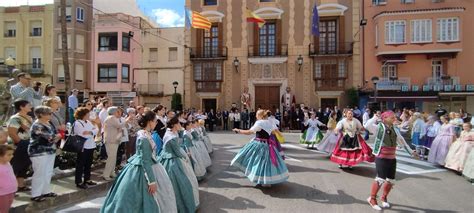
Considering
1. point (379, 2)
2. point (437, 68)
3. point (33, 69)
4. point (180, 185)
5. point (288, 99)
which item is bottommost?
point (180, 185)

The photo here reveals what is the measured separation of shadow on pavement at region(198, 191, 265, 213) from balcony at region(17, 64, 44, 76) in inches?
1359

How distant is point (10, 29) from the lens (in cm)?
3738

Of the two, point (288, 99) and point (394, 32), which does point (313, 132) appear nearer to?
point (288, 99)

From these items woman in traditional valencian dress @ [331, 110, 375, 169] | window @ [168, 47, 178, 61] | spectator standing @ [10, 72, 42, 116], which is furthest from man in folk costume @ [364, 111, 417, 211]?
window @ [168, 47, 178, 61]

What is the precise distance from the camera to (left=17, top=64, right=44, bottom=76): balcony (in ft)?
118

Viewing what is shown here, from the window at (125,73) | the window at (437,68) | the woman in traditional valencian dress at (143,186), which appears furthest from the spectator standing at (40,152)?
the window at (125,73)

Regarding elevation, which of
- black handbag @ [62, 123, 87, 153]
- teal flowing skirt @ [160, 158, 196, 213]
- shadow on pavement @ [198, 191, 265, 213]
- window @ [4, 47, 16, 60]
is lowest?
shadow on pavement @ [198, 191, 265, 213]

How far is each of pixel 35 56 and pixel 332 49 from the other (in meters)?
28.8

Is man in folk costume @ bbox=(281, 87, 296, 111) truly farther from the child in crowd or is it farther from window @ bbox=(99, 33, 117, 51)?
the child in crowd

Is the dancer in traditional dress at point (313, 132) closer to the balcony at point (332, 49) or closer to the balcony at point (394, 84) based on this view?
the balcony at point (332, 49)

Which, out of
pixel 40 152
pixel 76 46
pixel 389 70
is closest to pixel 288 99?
pixel 389 70

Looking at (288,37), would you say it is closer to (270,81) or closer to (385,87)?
(270,81)

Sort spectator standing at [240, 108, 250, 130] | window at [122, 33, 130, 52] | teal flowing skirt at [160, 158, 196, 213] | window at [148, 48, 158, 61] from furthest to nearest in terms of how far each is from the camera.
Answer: window at [122, 33, 130, 52] → window at [148, 48, 158, 61] → spectator standing at [240, 108, 250, 130] → teal flowing skirt at [160, 158, 196, 213]

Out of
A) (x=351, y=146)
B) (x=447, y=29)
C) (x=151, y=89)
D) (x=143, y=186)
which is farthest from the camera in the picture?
(x=151, y=89)
